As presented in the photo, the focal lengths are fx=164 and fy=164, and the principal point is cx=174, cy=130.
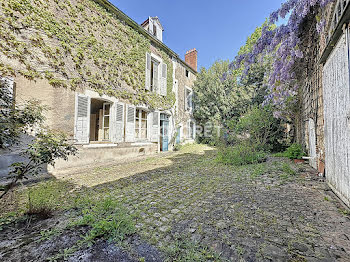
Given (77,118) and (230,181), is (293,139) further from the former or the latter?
(77,118)

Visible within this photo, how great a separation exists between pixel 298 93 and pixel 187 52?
950cm

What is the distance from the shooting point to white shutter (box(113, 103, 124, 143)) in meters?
6.42

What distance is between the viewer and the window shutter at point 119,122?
21.1ft

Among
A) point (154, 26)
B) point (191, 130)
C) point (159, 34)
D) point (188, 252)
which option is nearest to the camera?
point (188, 252)

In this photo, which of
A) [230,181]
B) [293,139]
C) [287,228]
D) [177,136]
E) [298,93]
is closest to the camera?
[287,228]

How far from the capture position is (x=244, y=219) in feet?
6.72

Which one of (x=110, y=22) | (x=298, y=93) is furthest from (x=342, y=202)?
(x=110, y=22)

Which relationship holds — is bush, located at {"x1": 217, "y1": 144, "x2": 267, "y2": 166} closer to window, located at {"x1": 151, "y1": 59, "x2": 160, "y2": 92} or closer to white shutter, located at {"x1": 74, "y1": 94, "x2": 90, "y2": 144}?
white shutter, located at {"x1": 74, "y1": 94, "x2": 90, "y2": 144}

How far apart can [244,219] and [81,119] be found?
5345 millimetres

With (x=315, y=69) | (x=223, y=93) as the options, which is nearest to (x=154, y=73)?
(x=223, y=93)

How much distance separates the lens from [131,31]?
7.27m

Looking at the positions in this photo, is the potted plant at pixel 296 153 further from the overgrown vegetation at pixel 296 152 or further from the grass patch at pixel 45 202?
the grass patch at pixel 45 202

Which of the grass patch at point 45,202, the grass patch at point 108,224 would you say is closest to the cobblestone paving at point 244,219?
the grass patch at point 108,224

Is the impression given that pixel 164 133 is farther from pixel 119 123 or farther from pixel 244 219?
pixel 244 219
